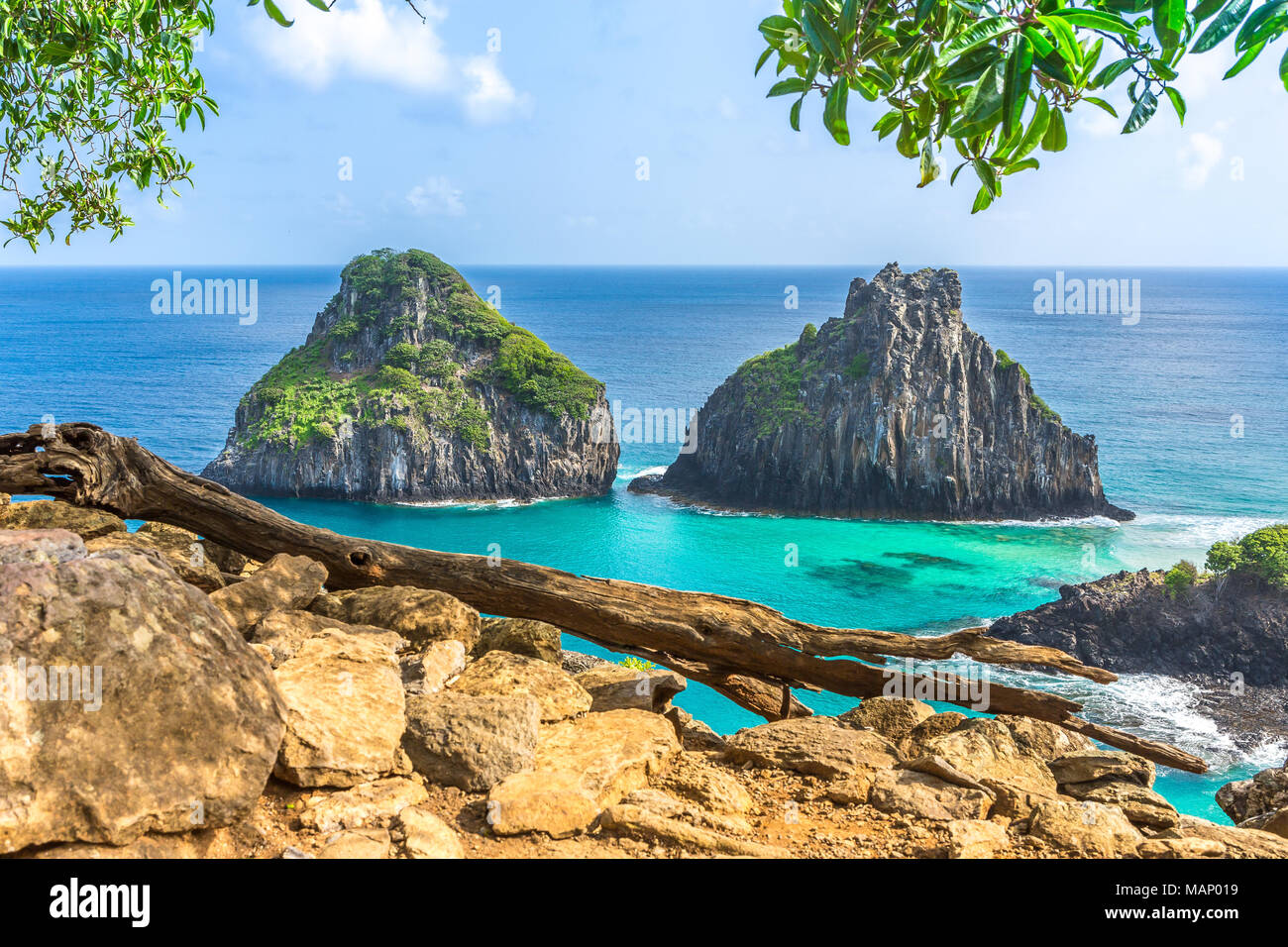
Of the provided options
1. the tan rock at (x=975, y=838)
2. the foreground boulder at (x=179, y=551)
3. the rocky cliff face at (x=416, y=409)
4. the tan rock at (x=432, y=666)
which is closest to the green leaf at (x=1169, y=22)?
the tan rock at (x=975, y=838)

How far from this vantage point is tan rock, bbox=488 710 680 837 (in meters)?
4.96

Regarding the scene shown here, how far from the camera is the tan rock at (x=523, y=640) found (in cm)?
814

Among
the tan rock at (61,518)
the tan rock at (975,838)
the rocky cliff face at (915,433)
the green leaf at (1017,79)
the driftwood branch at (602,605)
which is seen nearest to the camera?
the green leaf at (1017,79)

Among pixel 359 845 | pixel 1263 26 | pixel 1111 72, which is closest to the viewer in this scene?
pixel 1263 26

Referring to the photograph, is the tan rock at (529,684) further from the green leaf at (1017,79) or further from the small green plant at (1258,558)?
the small green plant at (1258,558)

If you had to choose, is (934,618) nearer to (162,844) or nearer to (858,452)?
(858,452)

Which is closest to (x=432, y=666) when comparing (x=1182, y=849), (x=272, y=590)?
(x=272, y=590)

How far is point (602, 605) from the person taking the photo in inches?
326

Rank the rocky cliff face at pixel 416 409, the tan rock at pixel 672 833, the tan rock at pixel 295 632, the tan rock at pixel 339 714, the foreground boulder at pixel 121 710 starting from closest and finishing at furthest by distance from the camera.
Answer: the foreground boulder at pixel 121 710 → the tan rock at pixel 672 833 → the tan rock at pixel 339 714 → the tan rock at pixel 295 632 → the rocky cliff face at pixel 416 409

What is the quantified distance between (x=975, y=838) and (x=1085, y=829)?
657 mm

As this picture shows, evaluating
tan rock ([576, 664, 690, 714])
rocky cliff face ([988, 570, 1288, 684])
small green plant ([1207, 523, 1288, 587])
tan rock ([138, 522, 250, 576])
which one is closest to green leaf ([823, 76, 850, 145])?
tan rock ([576, 664, 690, 714])

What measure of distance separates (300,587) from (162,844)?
4173 mm

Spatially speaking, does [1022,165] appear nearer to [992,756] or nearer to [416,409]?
[992,756]

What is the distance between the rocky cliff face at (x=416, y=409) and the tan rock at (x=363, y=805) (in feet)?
246
